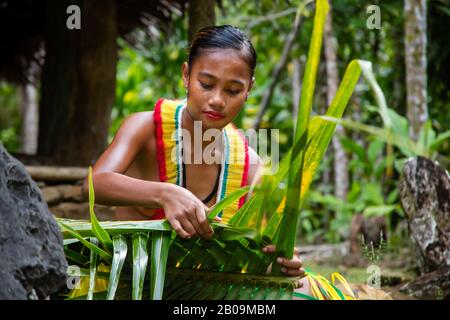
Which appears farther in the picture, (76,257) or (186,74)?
(186,74)

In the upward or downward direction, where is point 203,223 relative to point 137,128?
downward

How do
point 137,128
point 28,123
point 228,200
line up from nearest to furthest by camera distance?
point 228,200 → point 137,128 → point 28,123

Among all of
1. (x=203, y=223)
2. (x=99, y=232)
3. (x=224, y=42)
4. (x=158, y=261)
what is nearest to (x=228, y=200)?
(x=203, y=223)

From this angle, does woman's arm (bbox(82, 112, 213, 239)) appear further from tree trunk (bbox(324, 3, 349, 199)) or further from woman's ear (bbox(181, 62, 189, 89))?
tree trunk (bbox(324, 3, 349, 199))

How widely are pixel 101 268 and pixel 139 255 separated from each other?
222 mm

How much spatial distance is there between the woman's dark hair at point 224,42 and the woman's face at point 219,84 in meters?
0.02

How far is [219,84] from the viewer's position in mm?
2135

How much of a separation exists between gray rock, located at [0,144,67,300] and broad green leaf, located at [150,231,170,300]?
0.20m

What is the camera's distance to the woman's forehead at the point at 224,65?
84.0 inches

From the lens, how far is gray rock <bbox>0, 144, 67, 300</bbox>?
138cm

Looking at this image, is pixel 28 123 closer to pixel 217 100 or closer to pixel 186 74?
pixel 186 74

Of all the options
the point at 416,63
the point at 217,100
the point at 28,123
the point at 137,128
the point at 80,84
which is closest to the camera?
the point at 217,100

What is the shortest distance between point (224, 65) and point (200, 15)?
158 centimetres

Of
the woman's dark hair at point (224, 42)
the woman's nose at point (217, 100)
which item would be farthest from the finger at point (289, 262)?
the woman's dark hair at point (224, 42)
